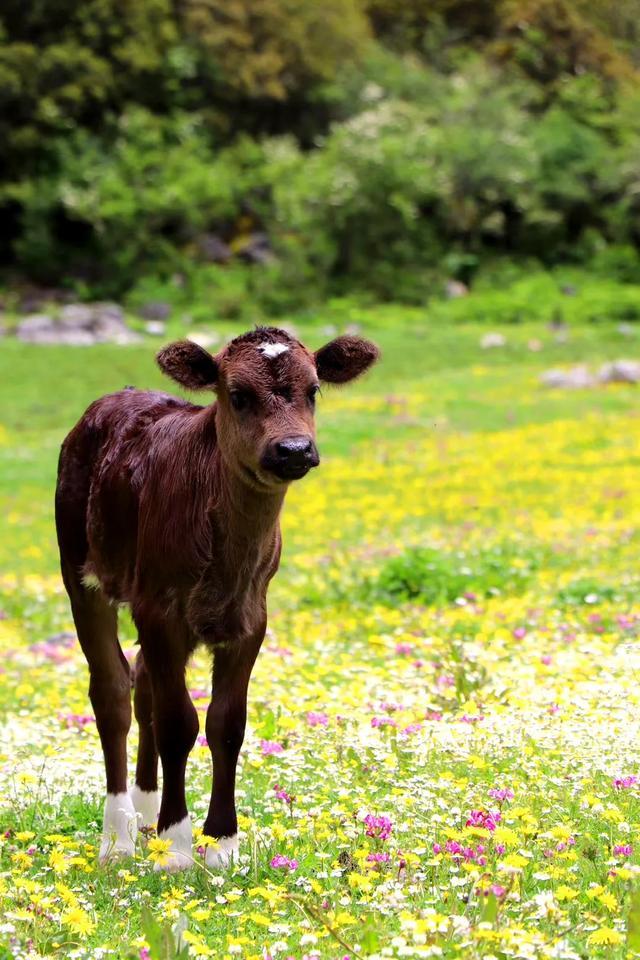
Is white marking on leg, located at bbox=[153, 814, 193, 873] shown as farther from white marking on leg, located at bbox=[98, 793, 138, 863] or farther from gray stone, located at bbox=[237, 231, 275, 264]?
gray stone, located at bbox=[237, 231, 275, 264]

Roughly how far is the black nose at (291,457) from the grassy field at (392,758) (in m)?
1.50

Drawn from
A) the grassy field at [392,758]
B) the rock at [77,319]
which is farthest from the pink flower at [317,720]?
the rock at [77,319]

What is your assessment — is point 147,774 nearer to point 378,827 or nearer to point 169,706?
point 169,706

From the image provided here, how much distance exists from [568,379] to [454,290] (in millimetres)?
17068

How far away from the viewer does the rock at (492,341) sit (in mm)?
39094

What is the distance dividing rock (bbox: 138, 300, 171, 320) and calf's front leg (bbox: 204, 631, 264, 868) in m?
39.6

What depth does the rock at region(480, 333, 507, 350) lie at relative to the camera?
39.1 metres

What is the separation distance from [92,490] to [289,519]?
12.3 m

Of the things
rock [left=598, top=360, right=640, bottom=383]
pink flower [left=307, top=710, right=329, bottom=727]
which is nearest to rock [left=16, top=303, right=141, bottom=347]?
rock [left=598, top=360, right=640, bottom=383]

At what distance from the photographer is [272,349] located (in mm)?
5805

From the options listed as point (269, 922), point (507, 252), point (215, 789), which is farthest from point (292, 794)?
point (507, 252)

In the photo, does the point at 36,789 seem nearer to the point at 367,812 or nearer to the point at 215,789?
the point at 215,789

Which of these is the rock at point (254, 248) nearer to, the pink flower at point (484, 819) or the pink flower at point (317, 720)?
the pink flower at point (317, 720)

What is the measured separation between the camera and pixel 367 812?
18.9 feet
